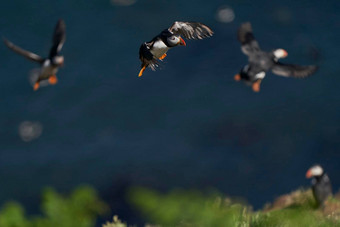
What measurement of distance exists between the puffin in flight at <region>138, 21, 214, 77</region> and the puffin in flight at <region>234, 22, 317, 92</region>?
214 centimetres

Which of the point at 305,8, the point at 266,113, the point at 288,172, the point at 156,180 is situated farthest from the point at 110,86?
the point at 305,8

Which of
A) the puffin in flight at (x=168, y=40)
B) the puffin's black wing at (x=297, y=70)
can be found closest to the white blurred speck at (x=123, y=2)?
the puffin's black wing at (x=297, y=70)

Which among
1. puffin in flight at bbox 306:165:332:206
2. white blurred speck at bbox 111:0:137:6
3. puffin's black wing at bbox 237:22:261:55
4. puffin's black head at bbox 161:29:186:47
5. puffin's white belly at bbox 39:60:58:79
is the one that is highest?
white blurred speck at bbox 111:0:137:6

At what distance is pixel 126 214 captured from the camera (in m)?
19.3

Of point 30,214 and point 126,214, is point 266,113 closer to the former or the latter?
point 126,214

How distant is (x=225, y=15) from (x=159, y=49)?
826 inches

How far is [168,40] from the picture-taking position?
473 cm

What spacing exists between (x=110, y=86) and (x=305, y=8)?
974cm

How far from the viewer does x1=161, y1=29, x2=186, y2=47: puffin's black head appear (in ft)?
15.4

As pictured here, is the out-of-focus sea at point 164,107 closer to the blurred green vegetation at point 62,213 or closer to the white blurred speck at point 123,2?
the white blurred speck at point 123,2

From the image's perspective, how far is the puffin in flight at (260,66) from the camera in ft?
23.9

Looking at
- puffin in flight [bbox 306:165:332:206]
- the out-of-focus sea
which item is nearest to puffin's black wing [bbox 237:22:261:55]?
puffin in flight [bbox 306:165:332:206]

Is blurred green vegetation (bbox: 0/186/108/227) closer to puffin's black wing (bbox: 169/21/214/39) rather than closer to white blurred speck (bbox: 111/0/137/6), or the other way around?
puffin's black wing (bbox: 169/21/214/39)

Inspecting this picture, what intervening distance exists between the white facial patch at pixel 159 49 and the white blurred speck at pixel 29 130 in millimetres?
17183
